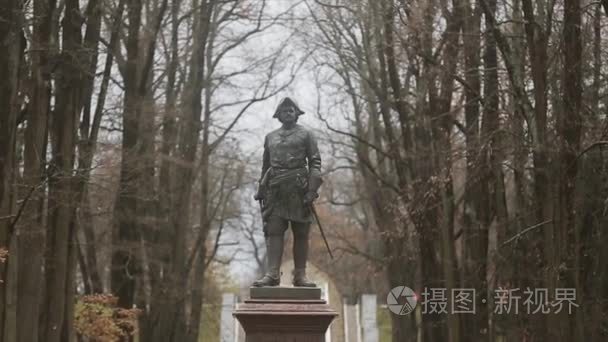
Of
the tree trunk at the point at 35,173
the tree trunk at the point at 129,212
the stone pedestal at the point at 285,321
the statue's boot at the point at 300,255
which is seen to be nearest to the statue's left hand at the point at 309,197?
the statue's boot at the point at 300,255

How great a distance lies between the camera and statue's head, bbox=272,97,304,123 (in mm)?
12280

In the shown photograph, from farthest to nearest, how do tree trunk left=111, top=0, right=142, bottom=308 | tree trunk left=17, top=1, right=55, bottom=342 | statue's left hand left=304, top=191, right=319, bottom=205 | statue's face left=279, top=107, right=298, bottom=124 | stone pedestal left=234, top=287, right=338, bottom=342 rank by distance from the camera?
1. tree trunk left=111, top=0, right=142, bottom=308
2. tree trunk left=17, top=1, right=55, bottom=342
3. statue's face left=279, top=107, right=298, bottom=124
4. statue's left hand left=304, top=191, right=319, bottom=205
5. stone pedestal left=234, top=287, right=338, bottom=342

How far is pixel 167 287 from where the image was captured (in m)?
25.9

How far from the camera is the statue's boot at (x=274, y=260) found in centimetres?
1160

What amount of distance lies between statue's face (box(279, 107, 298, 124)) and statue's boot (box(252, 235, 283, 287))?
61.0 inches

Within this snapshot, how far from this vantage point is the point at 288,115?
1228 cm

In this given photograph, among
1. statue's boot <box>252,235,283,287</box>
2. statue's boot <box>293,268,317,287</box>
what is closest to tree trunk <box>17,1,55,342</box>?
statue's boot <box>252,235,283,287</box>

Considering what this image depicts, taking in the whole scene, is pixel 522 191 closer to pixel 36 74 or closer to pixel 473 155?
pixel 473 155

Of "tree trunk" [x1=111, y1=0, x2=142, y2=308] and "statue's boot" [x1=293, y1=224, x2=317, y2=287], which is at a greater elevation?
"tree trunk" [x1=111, y1=0, x2=142, y2=308]

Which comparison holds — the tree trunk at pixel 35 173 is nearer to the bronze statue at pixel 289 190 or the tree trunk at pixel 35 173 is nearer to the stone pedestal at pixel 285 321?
the bronze statue at pixel 289 190

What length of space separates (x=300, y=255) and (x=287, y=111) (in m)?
1.93

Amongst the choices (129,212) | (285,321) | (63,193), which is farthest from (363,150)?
(285,321)

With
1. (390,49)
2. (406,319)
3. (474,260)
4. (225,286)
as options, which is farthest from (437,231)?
(225,286)

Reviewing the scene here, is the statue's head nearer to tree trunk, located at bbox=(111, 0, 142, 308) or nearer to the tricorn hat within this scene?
the tricorn hat
